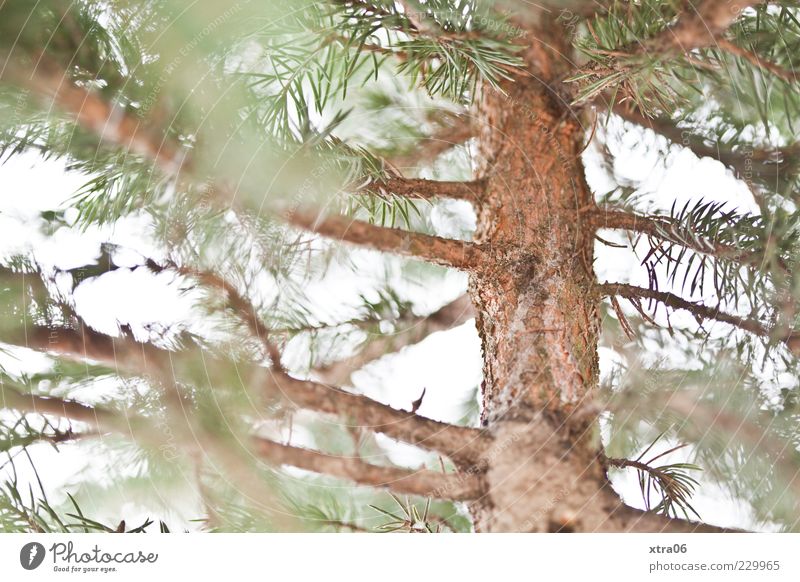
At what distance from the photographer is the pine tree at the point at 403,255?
27cm

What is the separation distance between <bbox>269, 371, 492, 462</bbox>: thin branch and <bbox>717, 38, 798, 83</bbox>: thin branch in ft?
0.62

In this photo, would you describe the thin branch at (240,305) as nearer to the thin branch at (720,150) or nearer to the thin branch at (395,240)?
the thin branch at (395,240)

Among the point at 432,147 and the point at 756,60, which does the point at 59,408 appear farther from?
the point at 756,60

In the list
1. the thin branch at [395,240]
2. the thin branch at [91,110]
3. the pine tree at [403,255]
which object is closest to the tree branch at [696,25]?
the pine tree at [403,255]

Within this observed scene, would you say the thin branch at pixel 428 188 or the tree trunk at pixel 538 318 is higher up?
the thin branch at pixel 428 188

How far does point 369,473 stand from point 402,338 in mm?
74

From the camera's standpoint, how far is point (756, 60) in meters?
0.28

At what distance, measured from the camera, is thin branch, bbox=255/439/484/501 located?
28 centimetres

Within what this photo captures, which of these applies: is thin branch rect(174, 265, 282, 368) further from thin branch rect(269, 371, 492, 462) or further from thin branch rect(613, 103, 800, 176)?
thin branch rect(613, 103, 800, 176)

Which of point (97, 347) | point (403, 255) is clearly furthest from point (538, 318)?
point (97, 347)

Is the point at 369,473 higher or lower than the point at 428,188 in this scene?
lower
